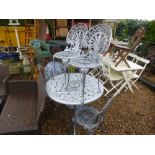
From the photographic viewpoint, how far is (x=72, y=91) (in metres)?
2.44

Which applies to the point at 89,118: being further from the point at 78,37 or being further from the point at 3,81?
the point at 3,81

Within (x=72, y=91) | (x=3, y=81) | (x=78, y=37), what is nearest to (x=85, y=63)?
(x=72, y=91)

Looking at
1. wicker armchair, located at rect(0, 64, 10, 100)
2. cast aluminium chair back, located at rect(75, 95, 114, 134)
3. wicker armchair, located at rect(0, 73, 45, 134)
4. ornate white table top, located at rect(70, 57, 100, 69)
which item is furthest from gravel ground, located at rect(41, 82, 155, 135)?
ornate white table top, located at rect(70, 57, 100, 69)

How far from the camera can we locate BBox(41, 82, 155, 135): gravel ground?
2.87m

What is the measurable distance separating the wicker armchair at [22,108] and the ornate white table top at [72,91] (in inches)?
7.2

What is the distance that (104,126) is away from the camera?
2988mm

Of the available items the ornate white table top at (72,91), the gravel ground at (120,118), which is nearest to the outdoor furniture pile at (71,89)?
the ornate white table top at (72,91)

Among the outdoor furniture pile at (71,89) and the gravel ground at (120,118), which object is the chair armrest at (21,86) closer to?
the outdoor furniture pile at (71,89)

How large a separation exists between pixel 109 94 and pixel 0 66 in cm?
270

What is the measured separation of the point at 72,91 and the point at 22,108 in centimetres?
101

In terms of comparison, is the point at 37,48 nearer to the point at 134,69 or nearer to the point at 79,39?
the point at 79,39

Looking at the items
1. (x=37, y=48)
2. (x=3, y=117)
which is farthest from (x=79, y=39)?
(x=3, y=117)

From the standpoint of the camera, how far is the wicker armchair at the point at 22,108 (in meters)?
2.20

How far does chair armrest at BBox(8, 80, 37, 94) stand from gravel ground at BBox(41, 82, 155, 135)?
470 mm
